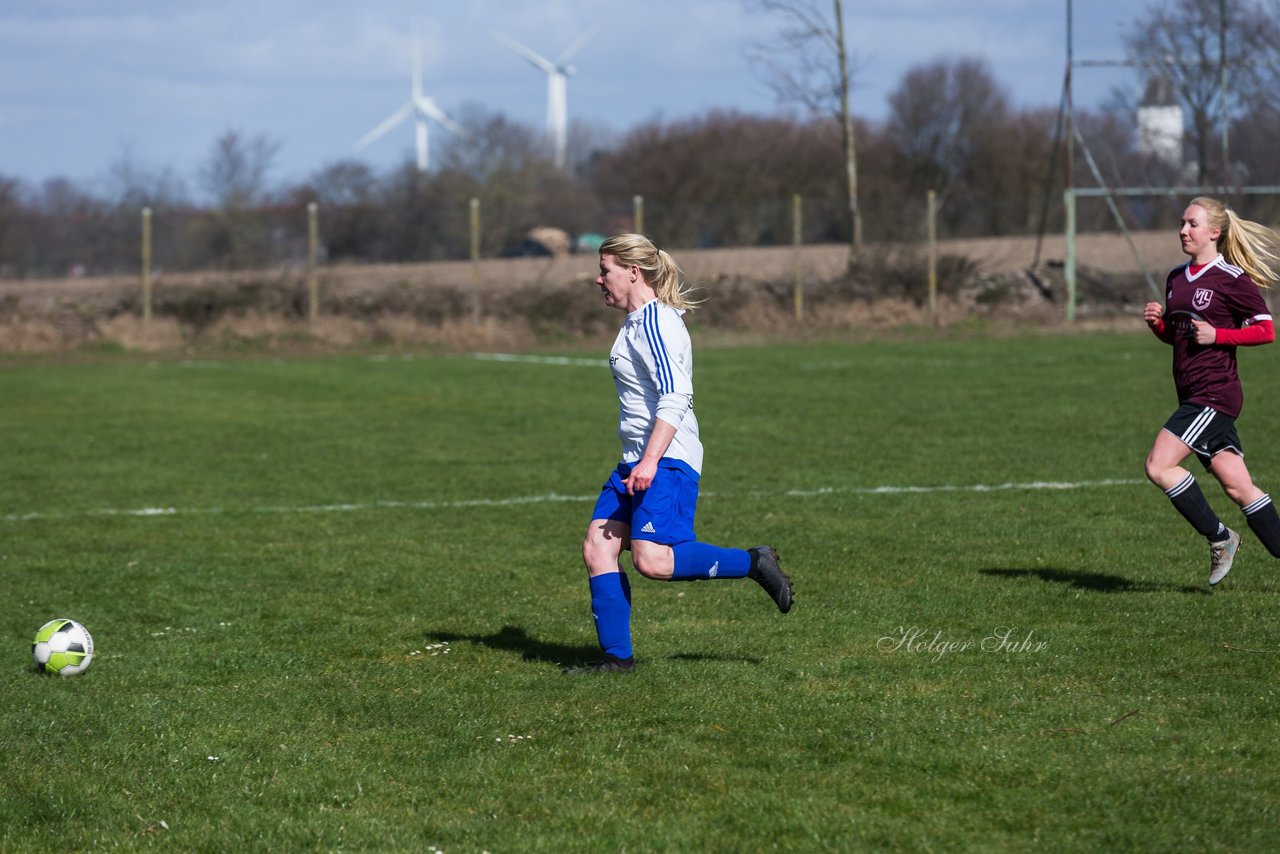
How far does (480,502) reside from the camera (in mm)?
10594

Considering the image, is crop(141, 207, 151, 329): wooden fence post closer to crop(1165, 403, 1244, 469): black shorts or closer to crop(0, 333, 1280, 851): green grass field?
crop(0, 333, 1280, 851): green grass field

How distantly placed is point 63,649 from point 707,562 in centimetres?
272

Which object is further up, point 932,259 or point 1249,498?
point 932,259

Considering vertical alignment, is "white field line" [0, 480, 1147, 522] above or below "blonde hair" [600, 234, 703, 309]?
below

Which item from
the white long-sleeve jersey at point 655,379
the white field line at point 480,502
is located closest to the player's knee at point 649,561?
the white long-sleeve jersey at point 655,379

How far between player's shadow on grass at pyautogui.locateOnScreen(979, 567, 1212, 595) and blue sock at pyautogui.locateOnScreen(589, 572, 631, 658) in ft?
8.28

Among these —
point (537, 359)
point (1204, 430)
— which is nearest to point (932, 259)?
point (537, 359)

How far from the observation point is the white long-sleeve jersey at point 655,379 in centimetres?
553

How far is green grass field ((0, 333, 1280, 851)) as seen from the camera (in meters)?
4.25

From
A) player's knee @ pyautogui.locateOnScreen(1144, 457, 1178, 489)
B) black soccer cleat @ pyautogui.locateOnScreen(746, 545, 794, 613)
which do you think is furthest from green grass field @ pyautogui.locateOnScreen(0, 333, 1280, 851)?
player's knee @ pyautogui.locateOnScreen(1144, 457, 1178, 489)

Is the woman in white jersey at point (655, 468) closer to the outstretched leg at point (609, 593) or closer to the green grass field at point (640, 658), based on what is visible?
the outstretched leg at point (609, 593)

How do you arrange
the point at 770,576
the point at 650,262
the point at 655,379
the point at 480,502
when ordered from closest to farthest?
the point at 655,379, the point at 650,262, the point at 770,576, the point at 480,502
